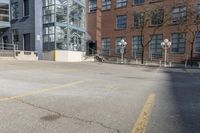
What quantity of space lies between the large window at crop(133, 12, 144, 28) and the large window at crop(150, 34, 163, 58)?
3.18 meters

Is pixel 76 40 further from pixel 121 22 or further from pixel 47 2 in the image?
pixel 121 22

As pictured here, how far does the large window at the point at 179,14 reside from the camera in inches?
1256

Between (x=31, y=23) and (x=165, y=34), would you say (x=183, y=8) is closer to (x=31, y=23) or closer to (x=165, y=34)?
(x=165, y=34)

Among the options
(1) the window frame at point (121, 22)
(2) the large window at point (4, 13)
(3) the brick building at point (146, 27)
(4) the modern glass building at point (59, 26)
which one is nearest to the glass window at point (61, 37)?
(4) the modern glass building at point (59, 26)

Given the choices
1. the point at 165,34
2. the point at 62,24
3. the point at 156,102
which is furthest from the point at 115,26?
the point at 156,102

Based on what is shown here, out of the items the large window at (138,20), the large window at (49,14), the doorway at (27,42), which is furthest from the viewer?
the large window at (138,20)

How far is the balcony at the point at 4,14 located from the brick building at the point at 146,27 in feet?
55.3

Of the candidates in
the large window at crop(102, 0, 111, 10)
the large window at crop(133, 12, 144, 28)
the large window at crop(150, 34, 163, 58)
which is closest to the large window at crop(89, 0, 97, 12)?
the large window at crop(102, 0, 111, 10)

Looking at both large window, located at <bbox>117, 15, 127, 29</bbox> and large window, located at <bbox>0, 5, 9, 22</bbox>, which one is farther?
large window, located at <bbox>117, 15, 127, 29</bbox>

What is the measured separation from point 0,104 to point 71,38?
2391 cm

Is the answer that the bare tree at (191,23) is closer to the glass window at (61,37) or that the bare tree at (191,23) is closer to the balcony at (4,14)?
the glass window at (61,37)

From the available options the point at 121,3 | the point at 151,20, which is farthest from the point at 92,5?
the point at 151,20

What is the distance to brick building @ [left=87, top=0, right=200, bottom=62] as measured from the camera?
31.3m

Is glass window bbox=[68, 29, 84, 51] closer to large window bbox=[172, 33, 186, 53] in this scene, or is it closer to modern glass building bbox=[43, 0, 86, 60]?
modern glass building bbox=[43, 0, 86, 60]
